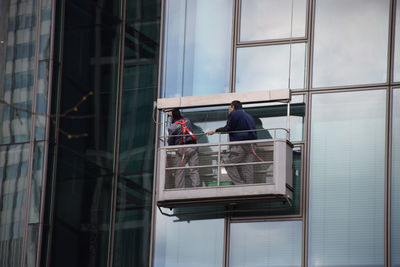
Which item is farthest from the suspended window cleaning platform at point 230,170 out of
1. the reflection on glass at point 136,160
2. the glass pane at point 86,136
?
the glass pane at point 86,136

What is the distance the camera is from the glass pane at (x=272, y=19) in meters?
17.5

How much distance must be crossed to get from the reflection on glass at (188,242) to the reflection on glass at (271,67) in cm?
283

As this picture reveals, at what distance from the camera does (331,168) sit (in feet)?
54.4

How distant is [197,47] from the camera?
1830 centimetres

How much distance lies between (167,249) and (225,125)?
2.67m

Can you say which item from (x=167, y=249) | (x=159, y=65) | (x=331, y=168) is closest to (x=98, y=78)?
(x=159, y=65)

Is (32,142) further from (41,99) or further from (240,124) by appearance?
(240,124)

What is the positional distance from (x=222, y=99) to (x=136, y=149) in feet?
7.51

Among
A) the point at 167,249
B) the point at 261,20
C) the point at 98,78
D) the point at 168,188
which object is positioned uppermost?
the point at 261,20

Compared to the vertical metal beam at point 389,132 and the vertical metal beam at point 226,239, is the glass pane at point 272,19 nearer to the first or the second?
the vertical metal beam at point 389,132

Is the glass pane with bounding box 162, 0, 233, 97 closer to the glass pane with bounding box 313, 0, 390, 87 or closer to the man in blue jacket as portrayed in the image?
→ the man in blue jacket

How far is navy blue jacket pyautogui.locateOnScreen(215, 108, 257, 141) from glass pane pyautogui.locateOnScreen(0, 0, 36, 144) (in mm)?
3824

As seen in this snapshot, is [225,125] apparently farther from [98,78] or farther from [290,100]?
[98,78]

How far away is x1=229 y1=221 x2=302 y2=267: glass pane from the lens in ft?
53.6
